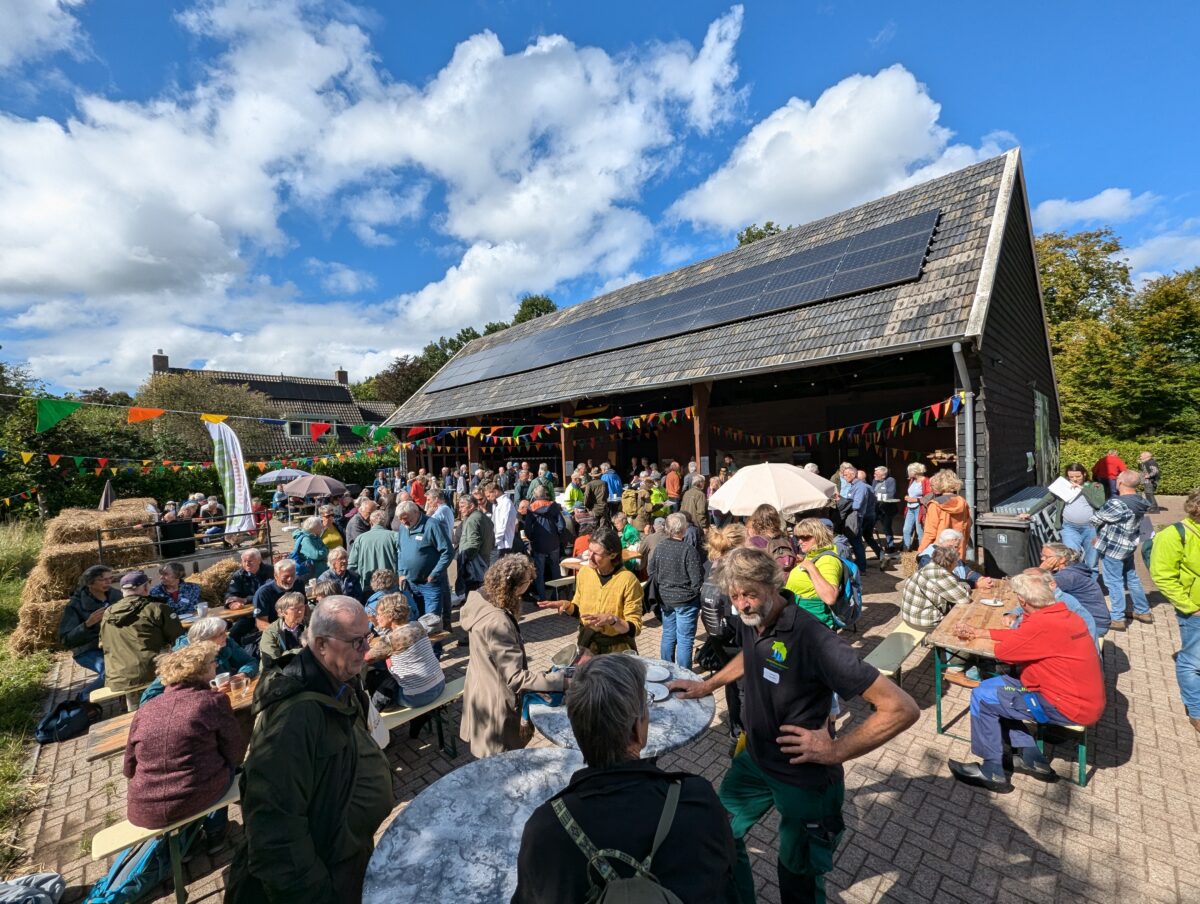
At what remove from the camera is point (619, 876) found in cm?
115

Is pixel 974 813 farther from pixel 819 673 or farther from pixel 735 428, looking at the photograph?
pixel 735 428

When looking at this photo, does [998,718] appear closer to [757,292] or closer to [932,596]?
[932,596]

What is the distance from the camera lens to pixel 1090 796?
320cm

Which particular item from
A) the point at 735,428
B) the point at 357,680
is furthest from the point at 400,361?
the point at 357,680

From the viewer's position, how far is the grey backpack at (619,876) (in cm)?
108

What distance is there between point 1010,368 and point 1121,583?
544 centimetres

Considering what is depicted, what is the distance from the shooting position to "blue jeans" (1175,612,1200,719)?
3.77 meters

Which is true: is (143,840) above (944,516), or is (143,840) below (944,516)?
below

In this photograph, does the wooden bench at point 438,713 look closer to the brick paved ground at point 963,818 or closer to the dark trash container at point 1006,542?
the brick paved ground at point 963,818

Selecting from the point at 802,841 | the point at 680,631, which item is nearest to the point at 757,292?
the point at 680,631

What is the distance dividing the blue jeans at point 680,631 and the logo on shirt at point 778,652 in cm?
240

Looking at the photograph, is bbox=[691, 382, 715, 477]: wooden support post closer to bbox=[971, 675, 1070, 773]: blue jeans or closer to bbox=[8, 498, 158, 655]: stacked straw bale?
bbox=[971, 675, 1070, 773]: blue jeans

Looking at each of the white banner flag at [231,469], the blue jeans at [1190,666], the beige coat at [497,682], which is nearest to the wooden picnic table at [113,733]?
the beige coat at [497,682]

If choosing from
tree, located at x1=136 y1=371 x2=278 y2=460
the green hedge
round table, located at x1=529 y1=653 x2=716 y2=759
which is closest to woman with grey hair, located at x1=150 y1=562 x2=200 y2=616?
round table, located at x1=529 y1=653 x2=716 y2=759
